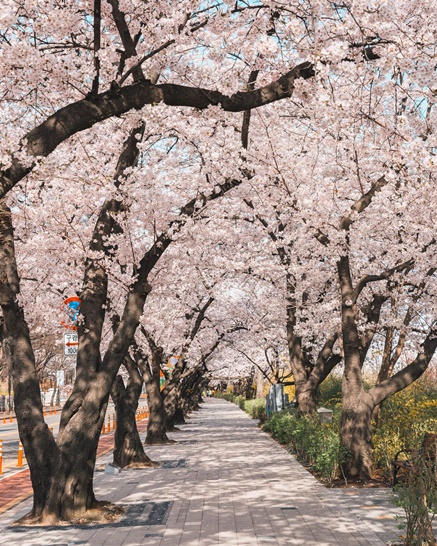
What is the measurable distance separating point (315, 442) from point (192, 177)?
660 cm

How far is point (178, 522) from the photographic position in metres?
9.55

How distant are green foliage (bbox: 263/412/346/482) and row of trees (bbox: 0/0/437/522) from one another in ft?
1.49

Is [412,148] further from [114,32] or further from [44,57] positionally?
[114,32]

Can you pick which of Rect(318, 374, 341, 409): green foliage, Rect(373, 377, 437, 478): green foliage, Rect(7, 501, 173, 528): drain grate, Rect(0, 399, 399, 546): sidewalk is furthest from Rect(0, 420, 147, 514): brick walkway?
Rect(318, 374, 341, 409): green foliage

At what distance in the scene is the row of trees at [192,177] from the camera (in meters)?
7.41

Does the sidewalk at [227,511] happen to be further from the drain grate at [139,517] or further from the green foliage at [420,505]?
the green foliage at [420,505]

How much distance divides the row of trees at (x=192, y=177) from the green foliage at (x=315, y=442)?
1.49 ft

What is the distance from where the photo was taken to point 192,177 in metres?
15.6

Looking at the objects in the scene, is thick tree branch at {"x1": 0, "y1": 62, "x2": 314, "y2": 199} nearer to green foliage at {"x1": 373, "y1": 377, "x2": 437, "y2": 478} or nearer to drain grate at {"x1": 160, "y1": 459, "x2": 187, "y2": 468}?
green foliage at {"x1": 373, "y1": 377, "x2": 437, "y2": 478}

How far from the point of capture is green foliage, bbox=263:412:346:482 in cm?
1330

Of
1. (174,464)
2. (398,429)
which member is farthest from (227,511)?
(174,464)

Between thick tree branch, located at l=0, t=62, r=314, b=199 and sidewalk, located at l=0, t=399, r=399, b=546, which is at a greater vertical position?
thick tree branch, located at l=0, t=62, r=314, b=199

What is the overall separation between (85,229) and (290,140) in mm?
6967

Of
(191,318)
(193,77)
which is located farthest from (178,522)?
(191,318)
